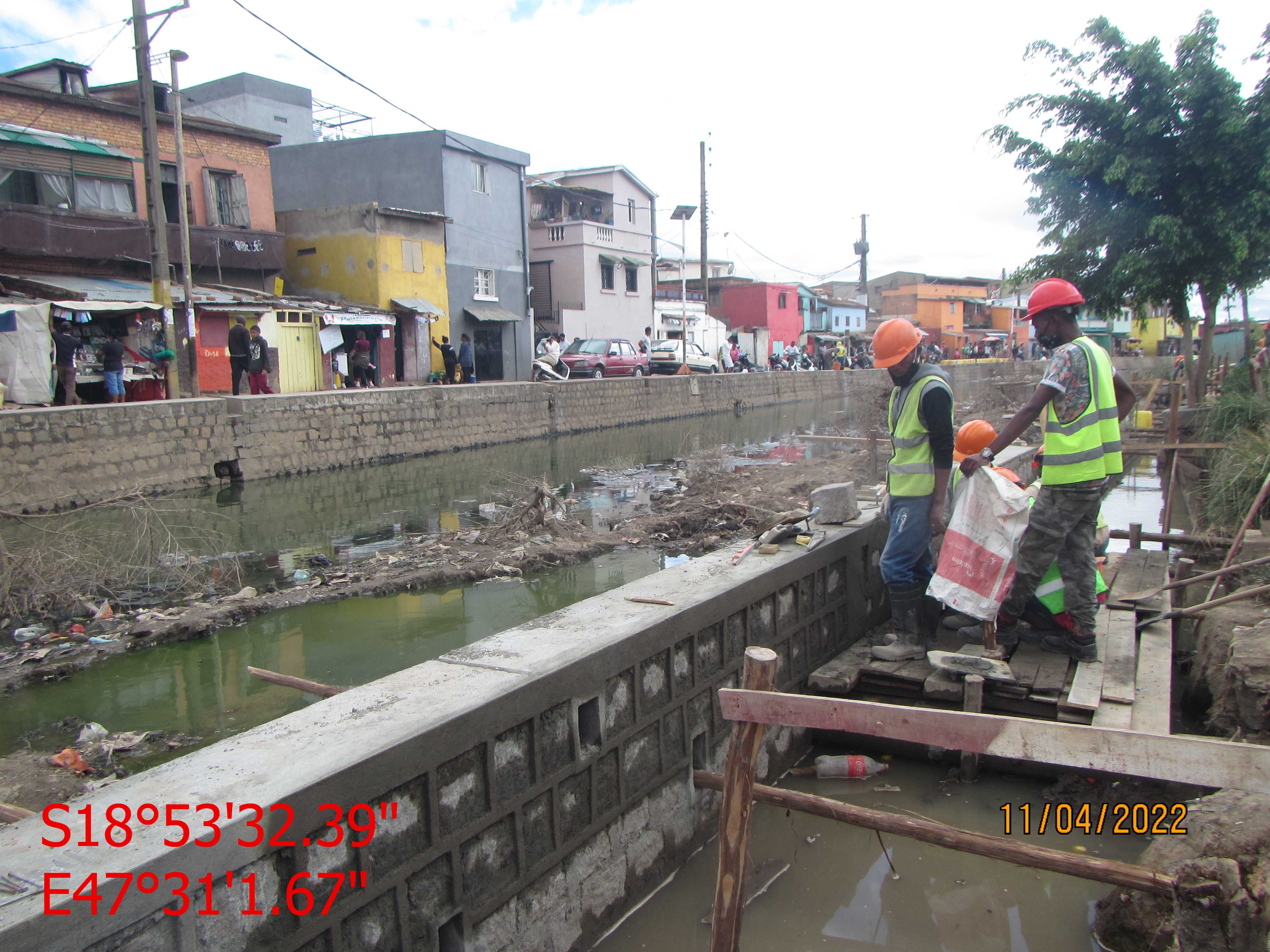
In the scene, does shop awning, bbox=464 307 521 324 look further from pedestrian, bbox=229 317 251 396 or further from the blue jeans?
the blue jeans

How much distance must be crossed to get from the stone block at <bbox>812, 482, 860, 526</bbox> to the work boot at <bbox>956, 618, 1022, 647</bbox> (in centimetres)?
101

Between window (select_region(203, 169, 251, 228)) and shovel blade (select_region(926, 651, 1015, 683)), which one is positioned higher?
window (select_region(203, 169, 251, 228))

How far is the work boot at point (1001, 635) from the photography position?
452 cm

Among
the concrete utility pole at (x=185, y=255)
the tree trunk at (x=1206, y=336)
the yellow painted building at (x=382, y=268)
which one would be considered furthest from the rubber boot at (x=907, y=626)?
the yellow painted building at (x=382, y=268)

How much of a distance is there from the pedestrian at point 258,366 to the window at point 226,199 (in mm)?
6890

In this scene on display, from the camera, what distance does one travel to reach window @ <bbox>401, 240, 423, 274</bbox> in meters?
24.4

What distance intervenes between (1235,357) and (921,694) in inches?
1075

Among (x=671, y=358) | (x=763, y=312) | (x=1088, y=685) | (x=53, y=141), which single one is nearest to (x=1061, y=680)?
(x=1088, y=685)

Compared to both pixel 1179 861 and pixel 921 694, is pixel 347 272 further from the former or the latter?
pixel 1179 861

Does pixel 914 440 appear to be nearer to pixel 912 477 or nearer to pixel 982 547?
pixel 912 477

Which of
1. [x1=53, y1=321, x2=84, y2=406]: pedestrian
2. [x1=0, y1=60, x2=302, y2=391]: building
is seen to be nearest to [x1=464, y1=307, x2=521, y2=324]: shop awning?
[x1=0, y1=60, x2=302, y2=391]: building

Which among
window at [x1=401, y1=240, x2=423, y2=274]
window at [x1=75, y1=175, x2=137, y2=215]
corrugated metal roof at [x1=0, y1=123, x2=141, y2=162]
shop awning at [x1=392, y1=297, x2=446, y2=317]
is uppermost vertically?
corrugated metal roof at [x1=0, y1=123, x2=141, y2=162]

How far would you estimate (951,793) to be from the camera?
4.18 meters
